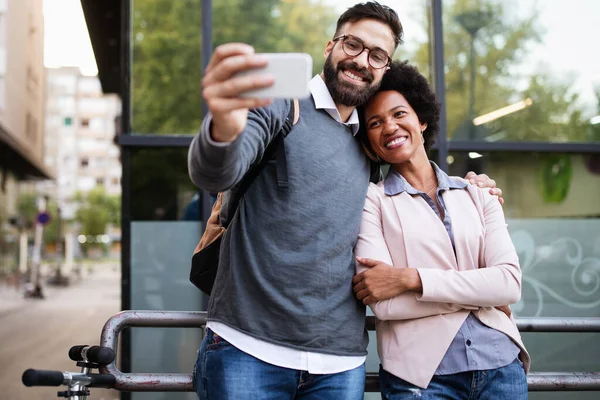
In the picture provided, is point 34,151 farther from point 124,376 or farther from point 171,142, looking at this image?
point 124,376

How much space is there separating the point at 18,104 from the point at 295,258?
90.1 ft

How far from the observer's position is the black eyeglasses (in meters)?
2.04

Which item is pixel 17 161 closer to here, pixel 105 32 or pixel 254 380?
pixel 105 32

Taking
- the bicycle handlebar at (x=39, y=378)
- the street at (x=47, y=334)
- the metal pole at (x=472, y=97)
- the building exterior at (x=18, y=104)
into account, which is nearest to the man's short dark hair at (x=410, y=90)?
the bicycle handlebar at (x=39, y=378)

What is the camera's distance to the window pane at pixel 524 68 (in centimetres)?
479

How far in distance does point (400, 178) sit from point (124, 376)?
1.21 meters

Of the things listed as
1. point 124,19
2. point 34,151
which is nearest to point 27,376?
point 124,19

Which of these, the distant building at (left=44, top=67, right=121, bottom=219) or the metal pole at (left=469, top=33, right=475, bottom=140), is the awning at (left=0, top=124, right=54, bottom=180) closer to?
the metal pole at (left=469, top=33, right=475, bottom=140)

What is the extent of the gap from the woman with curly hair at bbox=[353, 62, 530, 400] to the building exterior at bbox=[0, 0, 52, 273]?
2121 cm

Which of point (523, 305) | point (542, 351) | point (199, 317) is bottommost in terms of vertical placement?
point (542, 351)

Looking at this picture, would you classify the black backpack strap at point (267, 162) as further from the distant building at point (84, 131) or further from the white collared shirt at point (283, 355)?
the distant building at point (84, 131)

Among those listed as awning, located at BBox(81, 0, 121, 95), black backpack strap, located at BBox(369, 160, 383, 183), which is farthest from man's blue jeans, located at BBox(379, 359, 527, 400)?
awning, located at BBox(81, 0, 121, 95)

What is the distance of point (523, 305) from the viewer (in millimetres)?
4723

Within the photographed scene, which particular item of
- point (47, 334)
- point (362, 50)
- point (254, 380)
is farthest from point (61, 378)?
point (47, 334)
